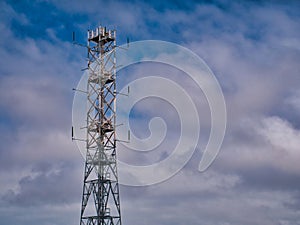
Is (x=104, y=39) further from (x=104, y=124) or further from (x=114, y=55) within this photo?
(x=104, y=124)

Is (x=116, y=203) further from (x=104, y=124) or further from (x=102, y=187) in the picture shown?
(x=104, y=124)

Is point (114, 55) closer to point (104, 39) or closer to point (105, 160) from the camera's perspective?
point (104, 39)

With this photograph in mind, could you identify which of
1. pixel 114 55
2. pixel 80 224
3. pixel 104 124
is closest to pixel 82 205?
pixel 80 224

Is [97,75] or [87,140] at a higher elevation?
[97,75]

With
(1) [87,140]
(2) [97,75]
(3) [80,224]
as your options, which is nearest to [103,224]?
(3) [80,224]

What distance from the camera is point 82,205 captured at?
113188mm

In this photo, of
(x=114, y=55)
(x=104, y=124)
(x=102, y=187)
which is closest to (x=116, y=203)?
(x=102, y=187)

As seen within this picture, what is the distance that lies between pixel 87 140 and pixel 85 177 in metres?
5.15

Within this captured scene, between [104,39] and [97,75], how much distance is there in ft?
16.9

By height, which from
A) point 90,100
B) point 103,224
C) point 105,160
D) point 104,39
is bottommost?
point 103,224

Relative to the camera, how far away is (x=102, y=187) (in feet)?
371

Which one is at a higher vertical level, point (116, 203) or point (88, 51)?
point (88, 51)

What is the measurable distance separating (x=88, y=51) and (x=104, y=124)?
10.6 meters

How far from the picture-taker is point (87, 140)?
114875mm
